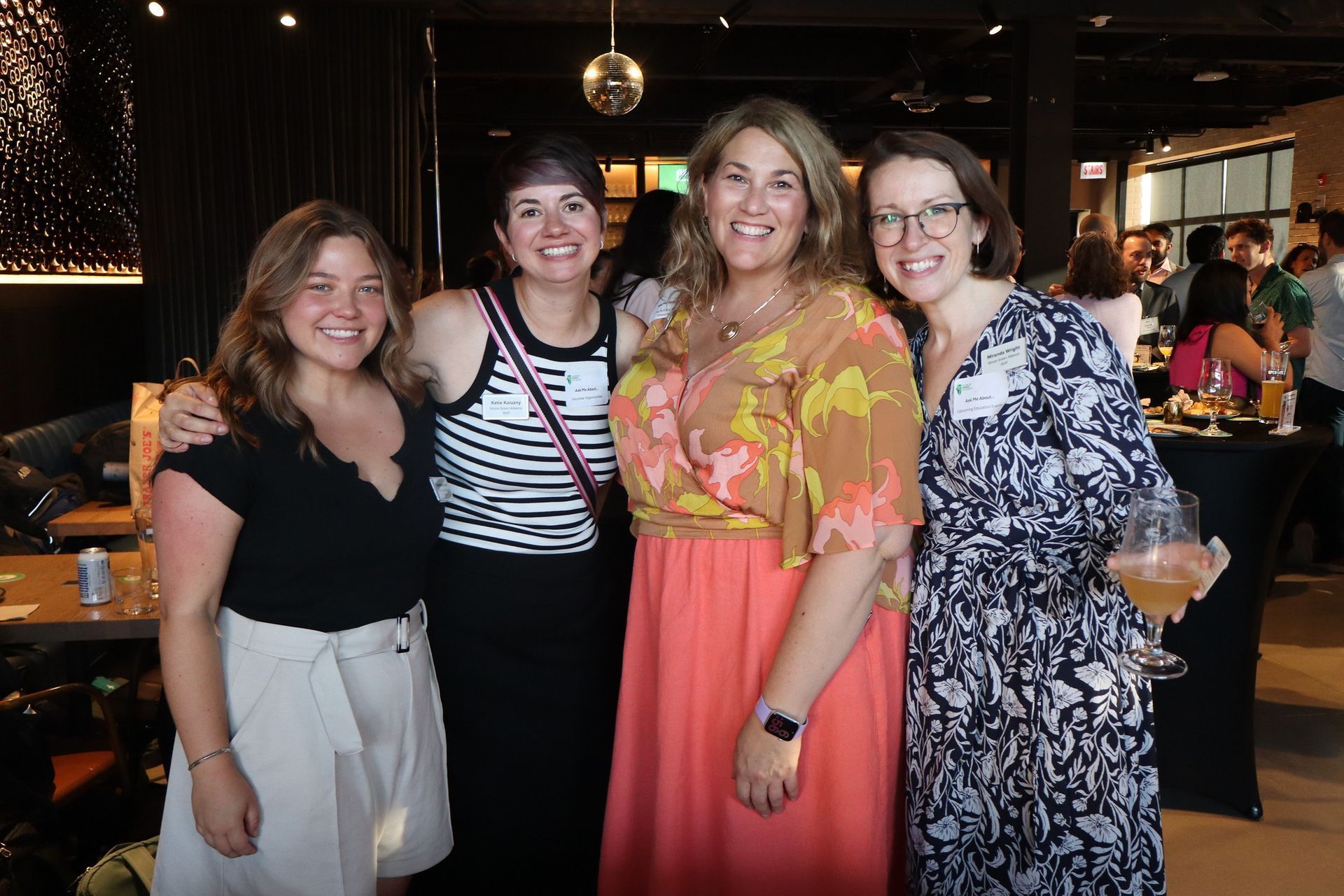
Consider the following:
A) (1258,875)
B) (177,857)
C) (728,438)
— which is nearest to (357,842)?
(177,857)

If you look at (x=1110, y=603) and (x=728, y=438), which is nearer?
(x=728, y=438)

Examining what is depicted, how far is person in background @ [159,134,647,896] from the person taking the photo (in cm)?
189

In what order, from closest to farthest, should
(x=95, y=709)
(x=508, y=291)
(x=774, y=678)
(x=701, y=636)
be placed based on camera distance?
(x=774, y=678)
(x=701, y=636)
(x=508, y=291)
(x=95, y=709)

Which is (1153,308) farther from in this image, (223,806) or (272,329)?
(223,806)

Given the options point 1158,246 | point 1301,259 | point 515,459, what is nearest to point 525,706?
point 515,459

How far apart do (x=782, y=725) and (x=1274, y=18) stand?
7.72 metres

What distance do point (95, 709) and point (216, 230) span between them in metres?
3.55

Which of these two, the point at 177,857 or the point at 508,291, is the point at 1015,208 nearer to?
the point at 508,291

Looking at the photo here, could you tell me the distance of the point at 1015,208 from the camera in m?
7.06

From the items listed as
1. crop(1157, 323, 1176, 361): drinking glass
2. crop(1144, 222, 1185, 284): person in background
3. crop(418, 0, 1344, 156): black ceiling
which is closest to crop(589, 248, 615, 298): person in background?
crop(418, 0, 1344, 156): black ceiling

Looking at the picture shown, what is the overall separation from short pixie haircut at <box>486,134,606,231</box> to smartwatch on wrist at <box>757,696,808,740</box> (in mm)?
987

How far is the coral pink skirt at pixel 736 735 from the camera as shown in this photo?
5.22 feet

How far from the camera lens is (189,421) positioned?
152cm

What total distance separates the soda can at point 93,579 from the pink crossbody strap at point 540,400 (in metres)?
1.40
